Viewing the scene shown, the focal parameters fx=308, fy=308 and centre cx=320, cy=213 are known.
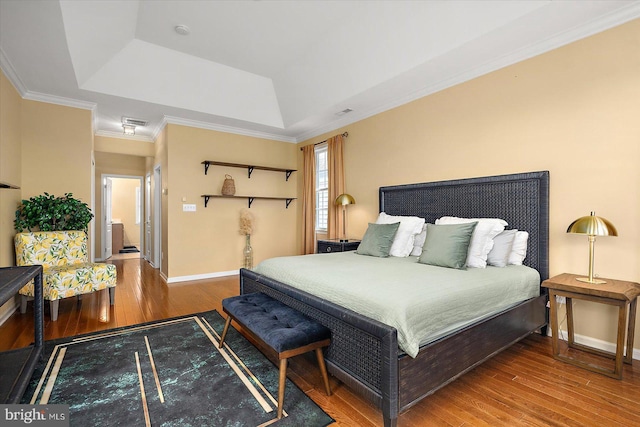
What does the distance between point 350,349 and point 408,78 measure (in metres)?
3.03

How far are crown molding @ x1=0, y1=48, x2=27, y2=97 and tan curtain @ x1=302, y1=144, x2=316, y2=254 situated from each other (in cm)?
400

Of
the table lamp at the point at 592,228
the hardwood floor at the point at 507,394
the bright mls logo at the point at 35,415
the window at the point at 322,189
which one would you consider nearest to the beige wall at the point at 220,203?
the window at the point at 322,189

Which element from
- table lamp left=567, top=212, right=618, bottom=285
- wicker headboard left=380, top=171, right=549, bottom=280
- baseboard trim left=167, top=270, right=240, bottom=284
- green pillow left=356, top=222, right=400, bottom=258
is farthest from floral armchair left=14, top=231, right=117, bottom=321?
table lamp left=567, top=212, right=618, bottom=285

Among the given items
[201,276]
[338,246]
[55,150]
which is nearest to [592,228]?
[338,246]

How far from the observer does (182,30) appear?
143 inches

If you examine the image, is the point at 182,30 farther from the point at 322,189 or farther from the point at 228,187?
the point at 322,189

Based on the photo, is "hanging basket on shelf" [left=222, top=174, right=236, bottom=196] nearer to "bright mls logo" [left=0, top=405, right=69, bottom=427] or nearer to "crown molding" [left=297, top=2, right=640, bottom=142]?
"crown molding" [left=297, top=2, right=640, bottom=142]

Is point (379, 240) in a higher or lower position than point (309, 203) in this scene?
lower

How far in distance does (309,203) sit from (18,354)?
4.26m

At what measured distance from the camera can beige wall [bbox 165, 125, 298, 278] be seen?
5.08m

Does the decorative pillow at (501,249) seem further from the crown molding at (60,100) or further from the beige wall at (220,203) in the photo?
the crown molding at (60,100)

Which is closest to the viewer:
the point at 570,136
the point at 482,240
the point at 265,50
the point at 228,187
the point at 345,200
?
the point at 570,136

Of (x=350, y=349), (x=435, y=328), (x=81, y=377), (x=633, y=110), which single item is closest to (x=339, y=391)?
(x=350, y=349)

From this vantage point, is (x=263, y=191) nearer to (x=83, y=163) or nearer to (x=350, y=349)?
(x=83, y=163)
